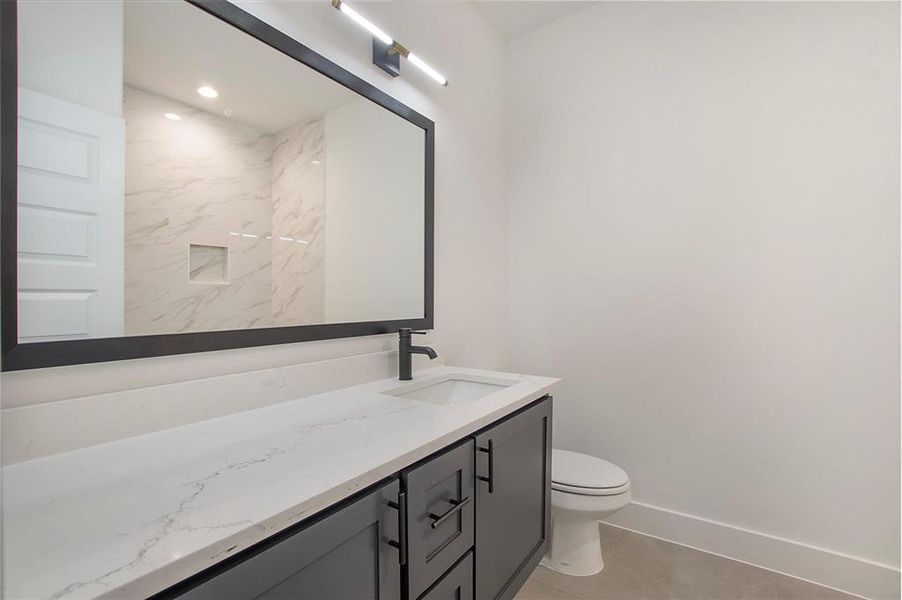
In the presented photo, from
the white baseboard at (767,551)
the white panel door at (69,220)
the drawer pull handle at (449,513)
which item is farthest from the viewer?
the white baseboard at (767,551)

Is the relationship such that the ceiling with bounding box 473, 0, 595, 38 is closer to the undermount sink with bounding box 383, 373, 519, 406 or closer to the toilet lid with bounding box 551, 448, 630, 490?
the undermount sink with bounding box 383, 373, 519, 406

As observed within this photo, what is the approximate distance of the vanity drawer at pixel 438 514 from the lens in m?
0.86

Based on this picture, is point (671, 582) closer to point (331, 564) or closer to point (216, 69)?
point (331, 564)

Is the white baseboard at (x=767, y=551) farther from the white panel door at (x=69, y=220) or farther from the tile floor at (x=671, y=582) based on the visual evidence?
the white panel door at (x=69, y=220)

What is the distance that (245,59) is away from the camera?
1.13 m

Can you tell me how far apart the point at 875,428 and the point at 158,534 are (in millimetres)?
2311

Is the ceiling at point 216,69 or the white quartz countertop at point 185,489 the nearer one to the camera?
the white quartz countertop at point 185,489

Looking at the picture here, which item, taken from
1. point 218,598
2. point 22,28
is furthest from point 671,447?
point 22,28

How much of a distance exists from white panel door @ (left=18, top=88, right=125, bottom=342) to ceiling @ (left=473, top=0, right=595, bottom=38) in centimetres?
203

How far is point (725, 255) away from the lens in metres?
1.87

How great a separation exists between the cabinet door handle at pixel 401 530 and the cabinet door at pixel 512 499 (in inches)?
12.1

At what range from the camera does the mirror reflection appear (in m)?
0.80

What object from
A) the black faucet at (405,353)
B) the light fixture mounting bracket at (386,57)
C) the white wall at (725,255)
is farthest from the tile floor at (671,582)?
the light fixture mounting bracket at (386,57)

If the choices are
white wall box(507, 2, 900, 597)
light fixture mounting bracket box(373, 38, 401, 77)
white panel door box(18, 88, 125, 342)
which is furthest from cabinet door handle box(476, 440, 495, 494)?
light fixture mounting bracket box(373, 38, 401, 77)
